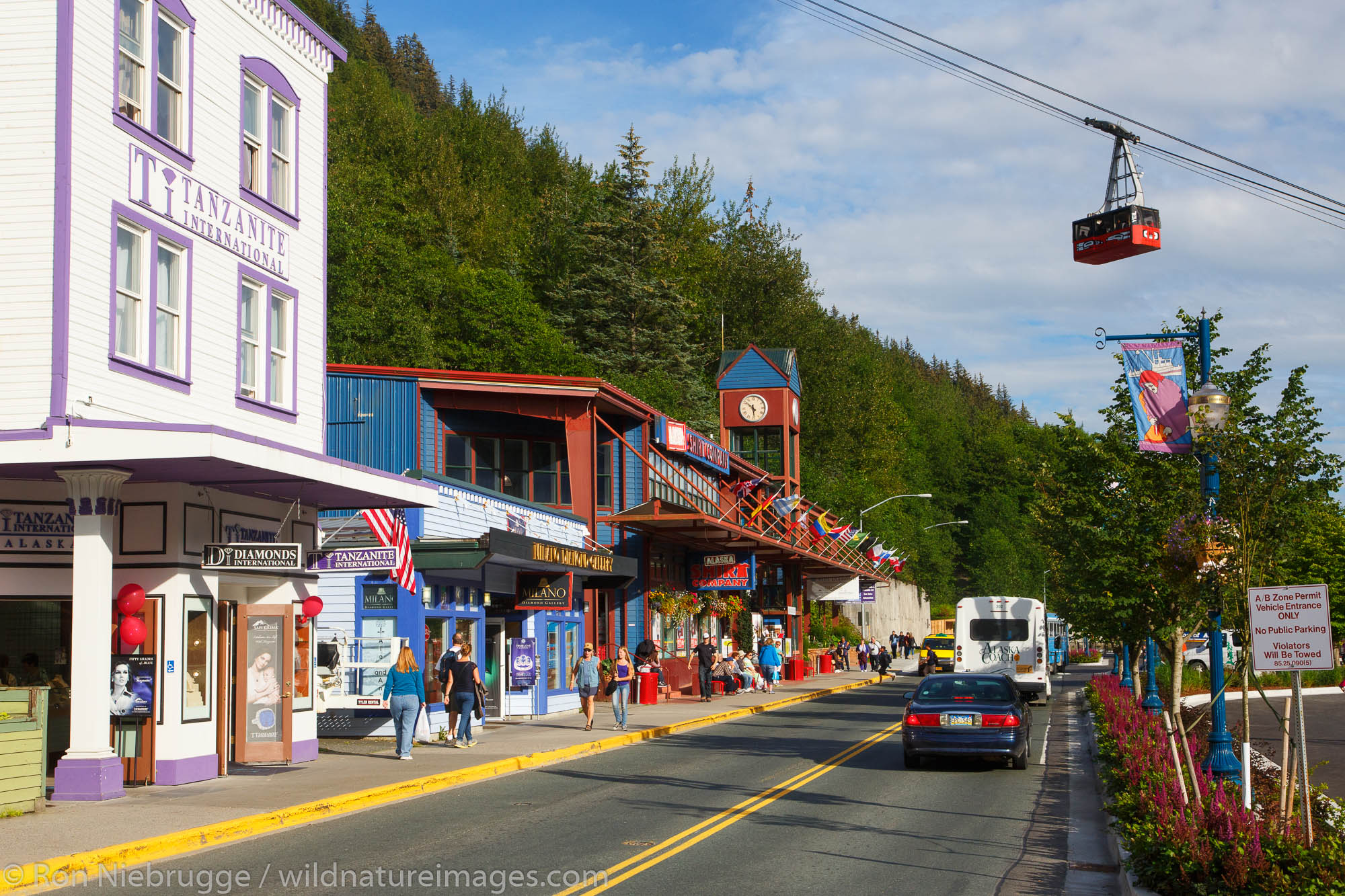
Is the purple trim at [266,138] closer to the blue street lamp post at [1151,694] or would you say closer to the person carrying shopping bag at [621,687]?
the person carrying shopping bag at [621,687]

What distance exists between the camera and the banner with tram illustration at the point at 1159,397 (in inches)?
582

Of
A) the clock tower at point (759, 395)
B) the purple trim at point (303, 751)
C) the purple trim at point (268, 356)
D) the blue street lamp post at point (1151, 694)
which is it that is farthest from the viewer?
the clock tower at point (759, 395)

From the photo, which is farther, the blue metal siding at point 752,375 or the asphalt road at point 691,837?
the blue metal siding at point 752,375

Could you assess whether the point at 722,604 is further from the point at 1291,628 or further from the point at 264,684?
the point at 1291,628

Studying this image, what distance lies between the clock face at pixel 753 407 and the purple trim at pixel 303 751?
3358 centimetres

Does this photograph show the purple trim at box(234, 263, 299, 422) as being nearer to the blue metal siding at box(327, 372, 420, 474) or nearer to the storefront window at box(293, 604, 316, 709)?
the storefront window at box(293, 604, 316, 709)

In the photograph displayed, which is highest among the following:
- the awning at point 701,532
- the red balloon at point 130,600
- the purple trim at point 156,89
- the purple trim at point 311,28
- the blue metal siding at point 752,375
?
the purple trim at point 311,28


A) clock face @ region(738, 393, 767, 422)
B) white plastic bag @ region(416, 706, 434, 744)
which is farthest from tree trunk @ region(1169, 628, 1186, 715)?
clock face @ region(738, 393, 767, 422)

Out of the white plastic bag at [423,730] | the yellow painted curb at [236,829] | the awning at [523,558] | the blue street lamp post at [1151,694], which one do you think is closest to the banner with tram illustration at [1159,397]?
the blue street lamp post at [1151,694]

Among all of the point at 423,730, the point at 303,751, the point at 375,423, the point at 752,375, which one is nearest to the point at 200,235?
the point at 303,751

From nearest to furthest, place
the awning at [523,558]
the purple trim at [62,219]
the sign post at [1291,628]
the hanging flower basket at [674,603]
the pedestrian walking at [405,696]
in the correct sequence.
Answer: the sign post at [1291,628]
the purple trim at [62,219]
the pedestrian walking at [405,696]
the awning at [523,558]
the hanging flower basket at [674,603]

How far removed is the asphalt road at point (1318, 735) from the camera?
18.3 m

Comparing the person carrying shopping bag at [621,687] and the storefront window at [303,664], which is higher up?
the storefront window at [303,664]

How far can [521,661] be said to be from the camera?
2700 cm
